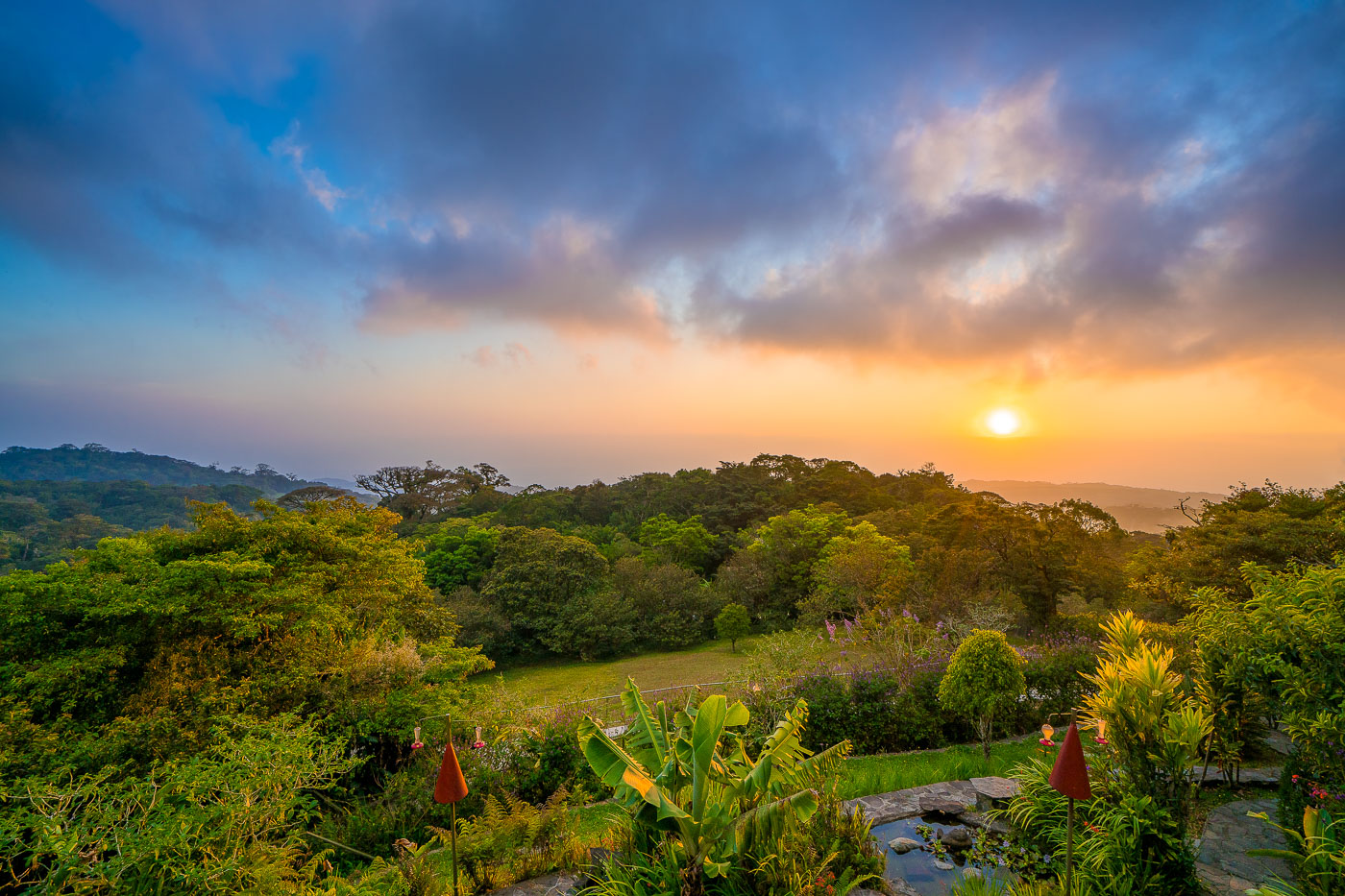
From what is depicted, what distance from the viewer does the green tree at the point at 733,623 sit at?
85.5 feet

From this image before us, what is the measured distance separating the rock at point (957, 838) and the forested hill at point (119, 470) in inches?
3463

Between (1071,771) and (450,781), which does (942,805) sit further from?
(450,781)

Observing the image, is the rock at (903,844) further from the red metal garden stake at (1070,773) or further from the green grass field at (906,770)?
the red metal garden stake at (1070,773)

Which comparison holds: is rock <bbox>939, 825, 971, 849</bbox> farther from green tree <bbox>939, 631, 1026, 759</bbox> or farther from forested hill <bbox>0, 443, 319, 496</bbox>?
forested hill <bbox>0, 443, 319, 496</bbox>

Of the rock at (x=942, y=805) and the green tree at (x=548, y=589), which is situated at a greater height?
the rock at (x=942, y=805)

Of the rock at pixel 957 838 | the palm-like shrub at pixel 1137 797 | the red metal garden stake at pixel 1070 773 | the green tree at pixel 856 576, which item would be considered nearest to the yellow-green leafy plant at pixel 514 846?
the rock at pixel 957 838

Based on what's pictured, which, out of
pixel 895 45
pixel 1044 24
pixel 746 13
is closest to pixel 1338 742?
pixel 1044 24

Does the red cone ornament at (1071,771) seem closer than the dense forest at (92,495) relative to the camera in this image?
Yes

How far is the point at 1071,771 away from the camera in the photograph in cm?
395

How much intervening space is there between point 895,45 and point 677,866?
15.1 meters

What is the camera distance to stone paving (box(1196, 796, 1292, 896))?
475 centimetres

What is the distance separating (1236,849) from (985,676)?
3.18 meters

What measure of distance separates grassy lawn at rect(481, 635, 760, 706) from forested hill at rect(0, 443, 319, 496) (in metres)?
68.1

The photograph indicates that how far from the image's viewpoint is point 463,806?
827cm
